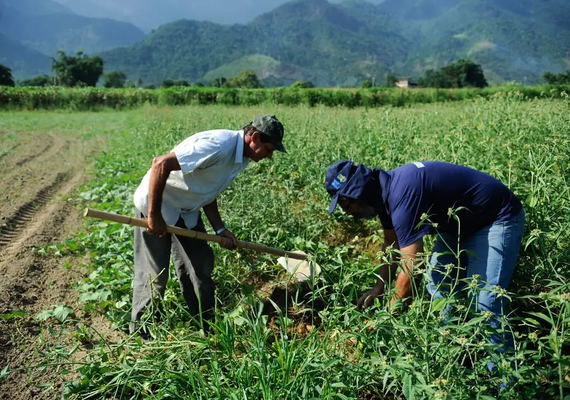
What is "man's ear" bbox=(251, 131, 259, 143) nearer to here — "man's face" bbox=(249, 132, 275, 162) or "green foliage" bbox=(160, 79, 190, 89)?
"man's face" bbox=(249, 132, 275, 162)

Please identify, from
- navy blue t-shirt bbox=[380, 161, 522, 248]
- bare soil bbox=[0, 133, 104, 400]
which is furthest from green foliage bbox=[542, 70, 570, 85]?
bare soil bbox=[0, 133, 104, 400]

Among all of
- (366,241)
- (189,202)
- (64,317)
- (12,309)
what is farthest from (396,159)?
(12,309)

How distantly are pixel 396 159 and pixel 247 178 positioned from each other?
196 centimetres

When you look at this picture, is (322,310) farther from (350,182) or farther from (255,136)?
(255,136)

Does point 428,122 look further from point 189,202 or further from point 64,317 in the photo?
point 64,317

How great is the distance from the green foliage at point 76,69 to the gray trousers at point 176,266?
99.3m

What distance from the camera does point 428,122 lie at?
6770 mm

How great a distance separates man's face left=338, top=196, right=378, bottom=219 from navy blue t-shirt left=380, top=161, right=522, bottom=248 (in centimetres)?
11

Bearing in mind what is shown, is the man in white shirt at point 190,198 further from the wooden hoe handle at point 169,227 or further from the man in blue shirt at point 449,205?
the man in blue shirt at point 449,205

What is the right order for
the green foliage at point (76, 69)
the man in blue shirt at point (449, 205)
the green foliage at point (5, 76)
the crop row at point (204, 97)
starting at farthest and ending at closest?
the green foliage at point (76, 69)
the green foliage at point (5, 76)
the crop row at point (204, 97)
the man in blue shirt at point (449, 205)

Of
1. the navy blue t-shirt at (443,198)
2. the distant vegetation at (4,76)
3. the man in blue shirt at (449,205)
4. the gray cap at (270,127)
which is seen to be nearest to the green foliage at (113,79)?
the distant vegetation at (4,76)

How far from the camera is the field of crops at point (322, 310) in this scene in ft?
5.82

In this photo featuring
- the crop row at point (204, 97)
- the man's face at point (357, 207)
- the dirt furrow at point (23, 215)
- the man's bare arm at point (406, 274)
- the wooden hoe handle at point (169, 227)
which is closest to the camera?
the man's bare arm at point (406, 274)

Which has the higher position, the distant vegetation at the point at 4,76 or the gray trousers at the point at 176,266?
the distant vegetation at the point at 4,76
